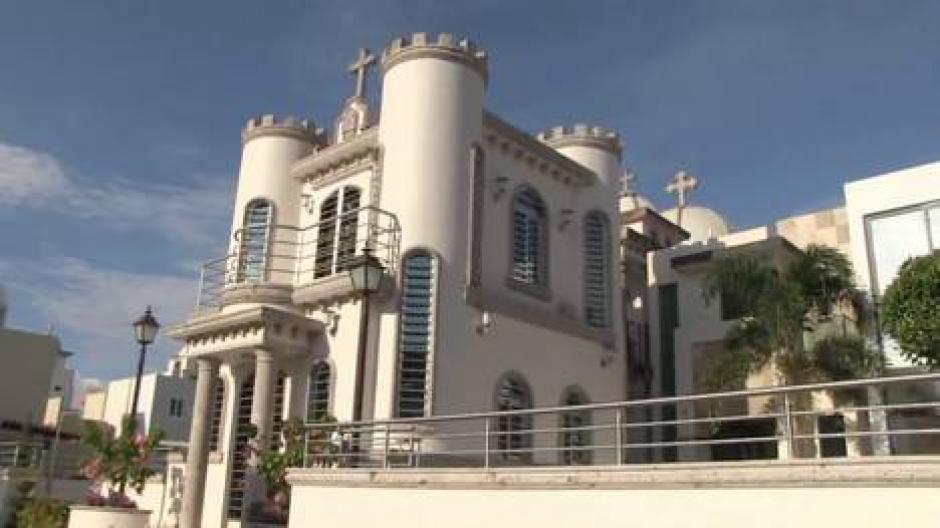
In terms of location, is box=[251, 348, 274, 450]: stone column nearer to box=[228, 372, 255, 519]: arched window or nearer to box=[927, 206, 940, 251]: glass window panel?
box=[228, 372, 255, 519]: arched window

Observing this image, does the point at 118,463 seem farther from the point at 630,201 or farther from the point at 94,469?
the point at 630,201

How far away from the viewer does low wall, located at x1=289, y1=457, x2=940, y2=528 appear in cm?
866

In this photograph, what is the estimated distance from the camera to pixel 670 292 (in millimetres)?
27156

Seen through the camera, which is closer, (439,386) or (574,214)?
(439,386)

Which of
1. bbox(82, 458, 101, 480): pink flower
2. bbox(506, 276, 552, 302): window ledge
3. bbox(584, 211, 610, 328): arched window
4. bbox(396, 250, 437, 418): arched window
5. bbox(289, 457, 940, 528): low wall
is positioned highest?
bbox(584, 211, 610, 328): arched window

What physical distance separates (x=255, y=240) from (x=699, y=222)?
2180cm

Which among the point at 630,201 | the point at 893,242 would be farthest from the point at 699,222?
the point at 893,242

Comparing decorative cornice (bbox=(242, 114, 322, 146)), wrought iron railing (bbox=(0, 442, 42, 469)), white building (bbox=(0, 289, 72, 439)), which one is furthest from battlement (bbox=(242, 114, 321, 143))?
white building (bbox=(0, 289, 72, 439))

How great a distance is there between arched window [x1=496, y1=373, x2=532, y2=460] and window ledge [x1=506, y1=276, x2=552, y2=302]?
2415 mm

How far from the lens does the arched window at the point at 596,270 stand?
24.8m

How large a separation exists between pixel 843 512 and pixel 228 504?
53.9ft

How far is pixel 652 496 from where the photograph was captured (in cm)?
1038

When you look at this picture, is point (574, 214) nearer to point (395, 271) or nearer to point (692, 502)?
point (395, 271)

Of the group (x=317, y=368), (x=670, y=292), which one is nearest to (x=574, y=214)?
(x=670, y=292)
